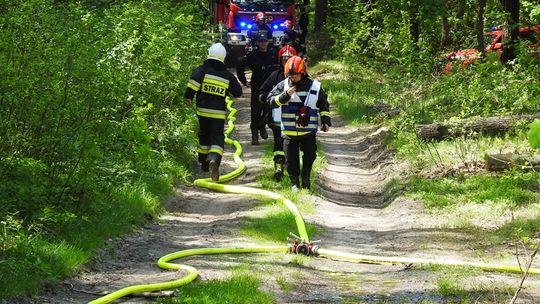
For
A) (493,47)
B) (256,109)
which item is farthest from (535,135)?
(493,47)

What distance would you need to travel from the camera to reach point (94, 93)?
364 inches

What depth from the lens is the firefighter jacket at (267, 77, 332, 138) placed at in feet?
41.3

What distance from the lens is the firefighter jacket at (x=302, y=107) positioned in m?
12.6

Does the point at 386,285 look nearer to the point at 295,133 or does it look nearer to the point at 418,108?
the point at 295,133

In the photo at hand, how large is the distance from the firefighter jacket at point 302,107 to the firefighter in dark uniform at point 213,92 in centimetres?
80

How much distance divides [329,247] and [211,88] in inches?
157

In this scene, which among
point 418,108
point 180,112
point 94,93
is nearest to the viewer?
point 94,93

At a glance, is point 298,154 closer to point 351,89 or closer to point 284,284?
point 284,284

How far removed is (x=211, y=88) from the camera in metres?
13.0

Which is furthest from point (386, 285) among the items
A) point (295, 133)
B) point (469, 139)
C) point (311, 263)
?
point (469, 139)

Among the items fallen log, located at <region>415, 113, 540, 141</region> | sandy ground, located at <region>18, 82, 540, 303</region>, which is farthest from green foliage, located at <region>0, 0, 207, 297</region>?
fallen log, located at <region>415, 113, 540, 141</region>

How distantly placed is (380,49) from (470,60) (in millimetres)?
6003

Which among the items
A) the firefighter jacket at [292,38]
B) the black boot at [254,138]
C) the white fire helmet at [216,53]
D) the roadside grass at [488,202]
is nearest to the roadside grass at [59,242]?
the white fire helmet at [216,53]

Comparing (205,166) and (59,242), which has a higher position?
(59,242)
